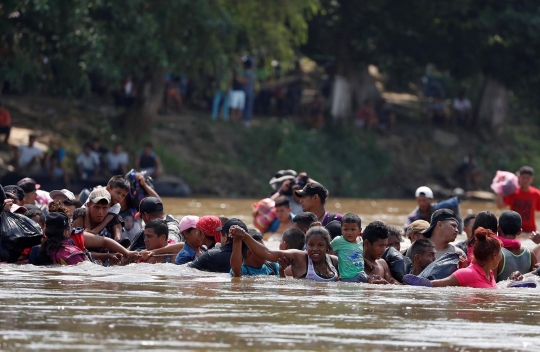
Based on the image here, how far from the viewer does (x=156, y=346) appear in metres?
8.04

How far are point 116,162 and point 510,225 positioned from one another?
63.6 ft

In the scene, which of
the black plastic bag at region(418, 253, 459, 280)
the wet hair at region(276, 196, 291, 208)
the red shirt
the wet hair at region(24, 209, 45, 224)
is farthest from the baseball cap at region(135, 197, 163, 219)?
the red shirt

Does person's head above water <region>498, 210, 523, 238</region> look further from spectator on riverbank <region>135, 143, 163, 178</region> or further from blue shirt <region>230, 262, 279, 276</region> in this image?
spectator on riverbank <region>135, 143, 163, 178</region>

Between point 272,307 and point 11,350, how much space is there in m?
2.83

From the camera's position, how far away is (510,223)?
496 inches

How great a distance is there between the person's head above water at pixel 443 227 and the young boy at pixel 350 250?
0.94 m

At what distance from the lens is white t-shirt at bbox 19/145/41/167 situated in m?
29.1

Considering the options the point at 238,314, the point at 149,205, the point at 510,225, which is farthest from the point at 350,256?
the point at 149,205

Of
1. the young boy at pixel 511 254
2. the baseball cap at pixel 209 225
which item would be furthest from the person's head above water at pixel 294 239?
the young boy at pixel 511 254

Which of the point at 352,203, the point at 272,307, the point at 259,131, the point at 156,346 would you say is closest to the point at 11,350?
the point at 156,346

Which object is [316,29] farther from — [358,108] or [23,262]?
[23,262]

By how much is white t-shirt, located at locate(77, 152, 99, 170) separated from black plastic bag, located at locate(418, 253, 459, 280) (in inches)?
762

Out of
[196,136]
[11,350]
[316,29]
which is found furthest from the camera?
→ [316,29]

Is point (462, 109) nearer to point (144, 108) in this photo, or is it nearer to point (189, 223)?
point (144, 108)
